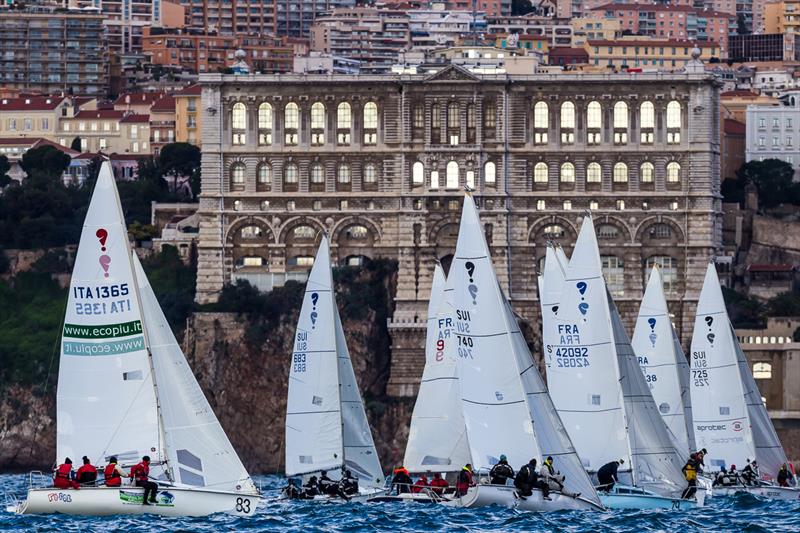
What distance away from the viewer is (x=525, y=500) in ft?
238

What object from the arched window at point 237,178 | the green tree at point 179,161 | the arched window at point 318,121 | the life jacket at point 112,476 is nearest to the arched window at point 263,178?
the arched window at point 237,178

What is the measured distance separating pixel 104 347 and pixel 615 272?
60472mm

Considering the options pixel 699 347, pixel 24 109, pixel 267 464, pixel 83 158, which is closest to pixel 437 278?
pixel 699 347

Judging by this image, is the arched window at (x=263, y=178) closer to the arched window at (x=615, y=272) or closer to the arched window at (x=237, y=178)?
the arched window at (x=237, y=178)

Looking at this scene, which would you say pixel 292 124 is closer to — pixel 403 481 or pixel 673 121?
pixel 673 121

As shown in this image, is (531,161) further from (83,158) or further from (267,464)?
(83,158)

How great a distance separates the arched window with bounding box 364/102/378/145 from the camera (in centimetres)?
13112

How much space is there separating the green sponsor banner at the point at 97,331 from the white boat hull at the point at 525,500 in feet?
31.3

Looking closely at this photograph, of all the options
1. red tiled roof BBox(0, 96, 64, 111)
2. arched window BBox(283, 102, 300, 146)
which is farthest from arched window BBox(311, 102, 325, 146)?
red tiled roof BBox(0, 96, 64, 111)

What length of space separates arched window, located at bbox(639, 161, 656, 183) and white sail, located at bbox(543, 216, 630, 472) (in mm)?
50503

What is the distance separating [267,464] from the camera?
405 feet

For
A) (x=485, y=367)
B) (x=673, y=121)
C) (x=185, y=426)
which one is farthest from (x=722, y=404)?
(x=673, y=121)

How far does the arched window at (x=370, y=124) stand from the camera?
131 m

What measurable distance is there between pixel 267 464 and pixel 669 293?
19179 millimetres
